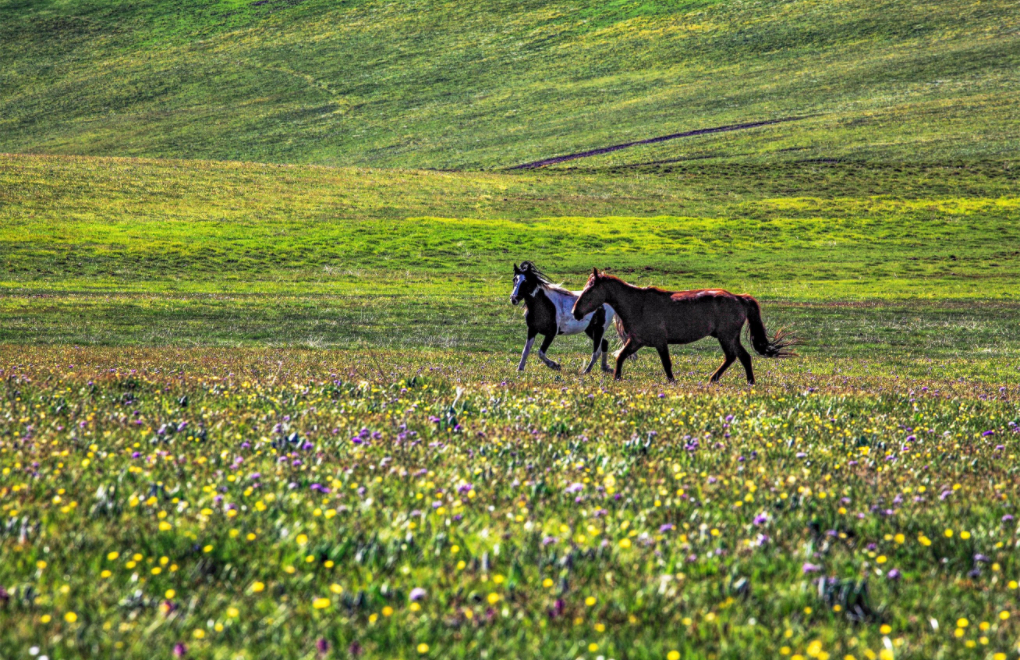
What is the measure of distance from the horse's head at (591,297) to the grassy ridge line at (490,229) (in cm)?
2975

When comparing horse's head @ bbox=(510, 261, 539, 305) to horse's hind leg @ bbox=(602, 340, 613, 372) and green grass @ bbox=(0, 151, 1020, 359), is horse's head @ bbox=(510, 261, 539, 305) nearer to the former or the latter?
horse's hind leg @ bbox=(602, 340, 613, 372)

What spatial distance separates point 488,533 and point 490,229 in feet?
223

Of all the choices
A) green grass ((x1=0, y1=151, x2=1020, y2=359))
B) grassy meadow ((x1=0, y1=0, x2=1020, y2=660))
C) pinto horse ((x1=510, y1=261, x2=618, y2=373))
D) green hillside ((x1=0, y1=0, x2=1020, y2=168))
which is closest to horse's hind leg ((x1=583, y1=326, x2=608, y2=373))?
pinto horse ((x1=510, y1=261, x2=618, y2=373))

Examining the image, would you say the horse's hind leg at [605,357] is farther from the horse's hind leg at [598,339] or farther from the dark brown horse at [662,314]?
the dark brown horse at [662,314]

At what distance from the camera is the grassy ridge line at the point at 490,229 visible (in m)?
54.4

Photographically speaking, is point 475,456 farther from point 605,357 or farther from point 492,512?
point 605,357

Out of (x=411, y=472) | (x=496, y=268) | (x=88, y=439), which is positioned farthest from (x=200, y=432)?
(x=496, y=268)

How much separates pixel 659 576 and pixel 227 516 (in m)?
2.71

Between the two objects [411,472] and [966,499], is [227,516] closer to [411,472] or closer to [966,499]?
[411,472]

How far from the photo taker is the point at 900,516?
658 cm

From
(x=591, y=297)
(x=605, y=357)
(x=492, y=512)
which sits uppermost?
(x=492, y=512)

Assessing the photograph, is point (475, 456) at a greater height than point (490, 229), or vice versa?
point (475, 456)


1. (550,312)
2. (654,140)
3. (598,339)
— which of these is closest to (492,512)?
(598,339)

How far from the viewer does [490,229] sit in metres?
73.1
